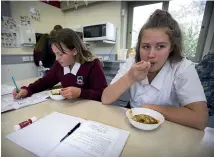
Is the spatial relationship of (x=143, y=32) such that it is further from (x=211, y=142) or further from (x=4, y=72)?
(x=4, y=72)

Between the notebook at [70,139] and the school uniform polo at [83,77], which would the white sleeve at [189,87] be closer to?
the notebook at [70,139]

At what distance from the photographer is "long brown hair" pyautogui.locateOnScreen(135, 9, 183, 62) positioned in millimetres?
691

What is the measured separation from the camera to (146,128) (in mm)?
481

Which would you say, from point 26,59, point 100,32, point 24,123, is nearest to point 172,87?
point 24,123

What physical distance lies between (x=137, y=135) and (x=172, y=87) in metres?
0.40

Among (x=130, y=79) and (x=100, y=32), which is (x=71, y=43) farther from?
(x=100, y=32)

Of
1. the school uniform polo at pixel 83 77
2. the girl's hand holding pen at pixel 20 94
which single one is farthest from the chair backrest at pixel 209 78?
the girl's hand holding pen at pixel 20 94

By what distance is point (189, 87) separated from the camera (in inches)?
→ 24.2

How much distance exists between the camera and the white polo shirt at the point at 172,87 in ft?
2.01

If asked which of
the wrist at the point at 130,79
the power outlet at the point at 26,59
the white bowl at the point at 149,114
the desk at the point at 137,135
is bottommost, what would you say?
the desk at the point at 137,135

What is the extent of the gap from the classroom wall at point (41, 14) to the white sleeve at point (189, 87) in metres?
2.65

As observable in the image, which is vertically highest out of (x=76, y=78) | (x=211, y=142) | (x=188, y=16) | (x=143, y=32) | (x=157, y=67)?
(x=188, y=16)

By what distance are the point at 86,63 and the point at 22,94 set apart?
51 centimetres

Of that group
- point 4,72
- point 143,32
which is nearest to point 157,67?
point 143,32
